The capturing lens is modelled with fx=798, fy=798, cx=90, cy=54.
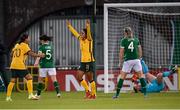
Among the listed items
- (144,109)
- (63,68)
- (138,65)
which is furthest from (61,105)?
(63,68)

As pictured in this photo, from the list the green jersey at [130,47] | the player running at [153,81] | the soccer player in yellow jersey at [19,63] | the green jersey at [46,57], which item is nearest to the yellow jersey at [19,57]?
the soccer player in yellow jersey at [19,63]

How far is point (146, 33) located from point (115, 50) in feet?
5.85

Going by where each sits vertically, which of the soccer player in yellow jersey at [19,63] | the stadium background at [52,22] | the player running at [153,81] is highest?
the stadium background at [52,22]

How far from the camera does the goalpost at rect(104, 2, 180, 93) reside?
29.5 m

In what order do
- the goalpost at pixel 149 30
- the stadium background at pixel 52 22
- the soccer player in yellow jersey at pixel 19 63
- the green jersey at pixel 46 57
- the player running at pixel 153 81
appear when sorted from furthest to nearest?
the stadium background at pixel 52 22, the goalpost at pixel 149 30, the player running at pixel 153 81, the green jersey at pixel 46 57, the soccer player in yellow jersey at pixel 19 63

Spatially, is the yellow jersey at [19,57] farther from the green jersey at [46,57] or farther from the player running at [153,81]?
the player running at [153,81]

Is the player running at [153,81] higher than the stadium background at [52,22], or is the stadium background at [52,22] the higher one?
the stadium background at [52,22]

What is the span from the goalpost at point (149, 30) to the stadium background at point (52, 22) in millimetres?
2969

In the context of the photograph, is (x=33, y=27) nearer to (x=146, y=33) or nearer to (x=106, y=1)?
(x=106, y=1)

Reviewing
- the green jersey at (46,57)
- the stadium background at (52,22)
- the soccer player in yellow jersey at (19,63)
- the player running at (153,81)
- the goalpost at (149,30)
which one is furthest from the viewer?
the stadium background at (52,22)

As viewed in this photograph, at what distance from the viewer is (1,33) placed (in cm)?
3344

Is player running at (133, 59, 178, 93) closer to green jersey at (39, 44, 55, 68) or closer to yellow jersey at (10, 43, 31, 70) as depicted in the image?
green jersey at (39, 44, 55, 68)

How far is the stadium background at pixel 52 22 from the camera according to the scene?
110ft

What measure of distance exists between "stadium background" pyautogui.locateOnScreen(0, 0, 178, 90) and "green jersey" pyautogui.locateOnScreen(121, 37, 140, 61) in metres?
9.78
